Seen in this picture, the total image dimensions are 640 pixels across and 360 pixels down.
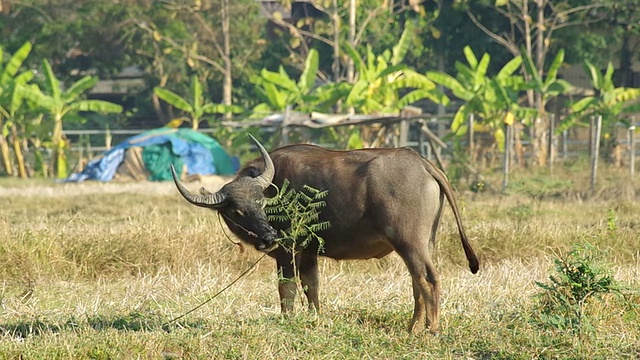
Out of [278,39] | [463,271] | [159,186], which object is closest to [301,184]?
[463,271]

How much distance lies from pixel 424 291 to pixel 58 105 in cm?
1782

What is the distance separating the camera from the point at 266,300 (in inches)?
291

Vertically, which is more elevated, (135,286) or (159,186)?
(135,286)

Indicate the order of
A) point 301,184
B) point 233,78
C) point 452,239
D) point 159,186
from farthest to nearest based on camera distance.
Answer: point 233,78
point 159,186
point 452,239
point 301,184

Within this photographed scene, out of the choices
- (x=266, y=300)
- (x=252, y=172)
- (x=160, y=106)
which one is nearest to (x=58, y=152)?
(x=160, y=106)

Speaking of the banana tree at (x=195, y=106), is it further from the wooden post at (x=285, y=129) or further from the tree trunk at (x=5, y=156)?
the wooden post at (x=285, y=129)

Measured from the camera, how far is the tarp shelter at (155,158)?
22.6 metres

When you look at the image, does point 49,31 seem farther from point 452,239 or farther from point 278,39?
point 452,239

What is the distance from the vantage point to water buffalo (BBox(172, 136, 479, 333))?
630 cm

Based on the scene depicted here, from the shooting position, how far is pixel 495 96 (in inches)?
830

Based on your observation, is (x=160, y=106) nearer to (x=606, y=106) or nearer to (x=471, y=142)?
(x=471, y=142)

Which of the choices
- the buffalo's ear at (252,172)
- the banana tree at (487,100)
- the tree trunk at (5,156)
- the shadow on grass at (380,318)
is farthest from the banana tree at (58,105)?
the shadow on grass at (380,318)

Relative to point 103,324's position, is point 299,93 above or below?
below

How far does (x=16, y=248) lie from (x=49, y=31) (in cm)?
2202
